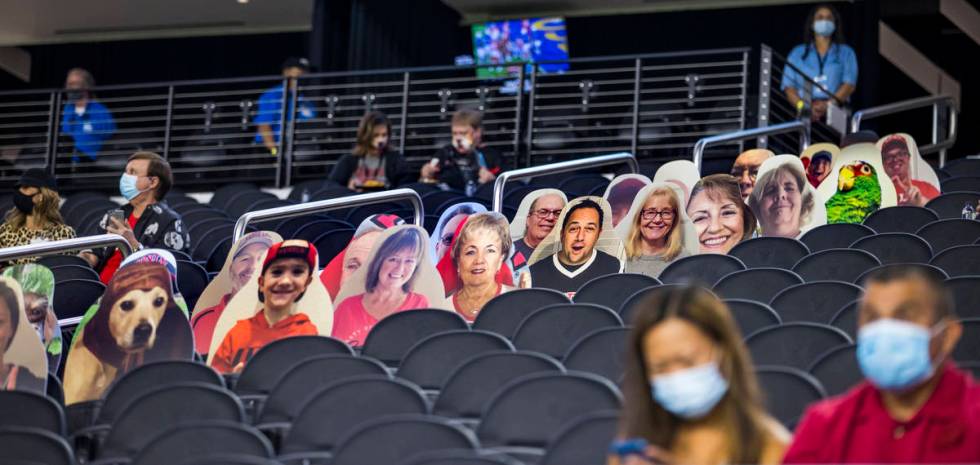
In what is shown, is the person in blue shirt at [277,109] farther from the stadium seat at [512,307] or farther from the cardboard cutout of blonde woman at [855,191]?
the stadium seat at [512,307]

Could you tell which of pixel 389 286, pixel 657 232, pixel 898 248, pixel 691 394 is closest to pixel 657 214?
pixel 657 232

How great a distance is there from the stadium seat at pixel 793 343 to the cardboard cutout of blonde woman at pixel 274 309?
6.08 ft

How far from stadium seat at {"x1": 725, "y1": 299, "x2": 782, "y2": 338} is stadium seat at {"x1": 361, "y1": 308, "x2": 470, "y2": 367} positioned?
1004 millimetres

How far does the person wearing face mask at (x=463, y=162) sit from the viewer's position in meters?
9.28

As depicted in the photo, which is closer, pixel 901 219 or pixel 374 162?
pixel 901 219

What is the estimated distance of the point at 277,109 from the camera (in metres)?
12.6

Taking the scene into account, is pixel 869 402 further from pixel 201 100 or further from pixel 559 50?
pixel 201 100

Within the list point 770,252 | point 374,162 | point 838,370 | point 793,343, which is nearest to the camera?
point 838,370

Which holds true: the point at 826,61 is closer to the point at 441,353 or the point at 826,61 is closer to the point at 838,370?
the point at 441,353

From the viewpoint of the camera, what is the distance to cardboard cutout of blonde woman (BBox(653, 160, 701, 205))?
7.25 metres

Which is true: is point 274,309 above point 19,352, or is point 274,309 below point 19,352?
above

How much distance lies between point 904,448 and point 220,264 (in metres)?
4.93

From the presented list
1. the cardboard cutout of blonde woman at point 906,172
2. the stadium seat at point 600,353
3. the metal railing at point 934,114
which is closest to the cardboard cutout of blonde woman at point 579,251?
the stadium seat at point 600,353

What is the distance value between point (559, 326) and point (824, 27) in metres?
6.40
